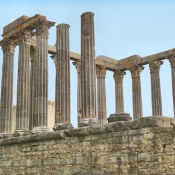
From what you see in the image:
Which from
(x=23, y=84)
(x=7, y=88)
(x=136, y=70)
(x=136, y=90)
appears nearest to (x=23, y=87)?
(x=23, y=84)

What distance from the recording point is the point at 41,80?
1905cm

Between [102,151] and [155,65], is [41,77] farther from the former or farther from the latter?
[155,65]

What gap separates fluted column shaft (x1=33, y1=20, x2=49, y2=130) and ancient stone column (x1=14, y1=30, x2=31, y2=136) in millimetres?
1256

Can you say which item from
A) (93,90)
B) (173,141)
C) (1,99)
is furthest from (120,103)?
(173,141)

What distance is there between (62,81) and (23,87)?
311cm

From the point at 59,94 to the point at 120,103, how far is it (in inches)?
546

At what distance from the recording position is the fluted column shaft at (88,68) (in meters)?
16.7

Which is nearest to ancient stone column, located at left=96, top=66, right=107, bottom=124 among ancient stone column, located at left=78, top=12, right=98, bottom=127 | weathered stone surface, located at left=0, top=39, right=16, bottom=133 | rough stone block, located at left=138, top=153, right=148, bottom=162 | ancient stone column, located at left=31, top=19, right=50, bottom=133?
weathered stone surface, located at left=0, top=39, right=16, bottom=133

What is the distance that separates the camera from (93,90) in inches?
674

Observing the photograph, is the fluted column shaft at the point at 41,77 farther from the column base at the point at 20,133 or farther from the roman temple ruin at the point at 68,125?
the column base at the point at 20,133

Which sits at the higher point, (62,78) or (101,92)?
(101,92)

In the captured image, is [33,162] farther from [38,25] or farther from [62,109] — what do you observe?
[38,25]

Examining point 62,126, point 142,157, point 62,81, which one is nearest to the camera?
point 142,157

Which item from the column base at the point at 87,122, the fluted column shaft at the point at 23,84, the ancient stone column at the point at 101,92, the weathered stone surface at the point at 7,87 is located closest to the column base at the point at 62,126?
the column base at the point at 87,122
